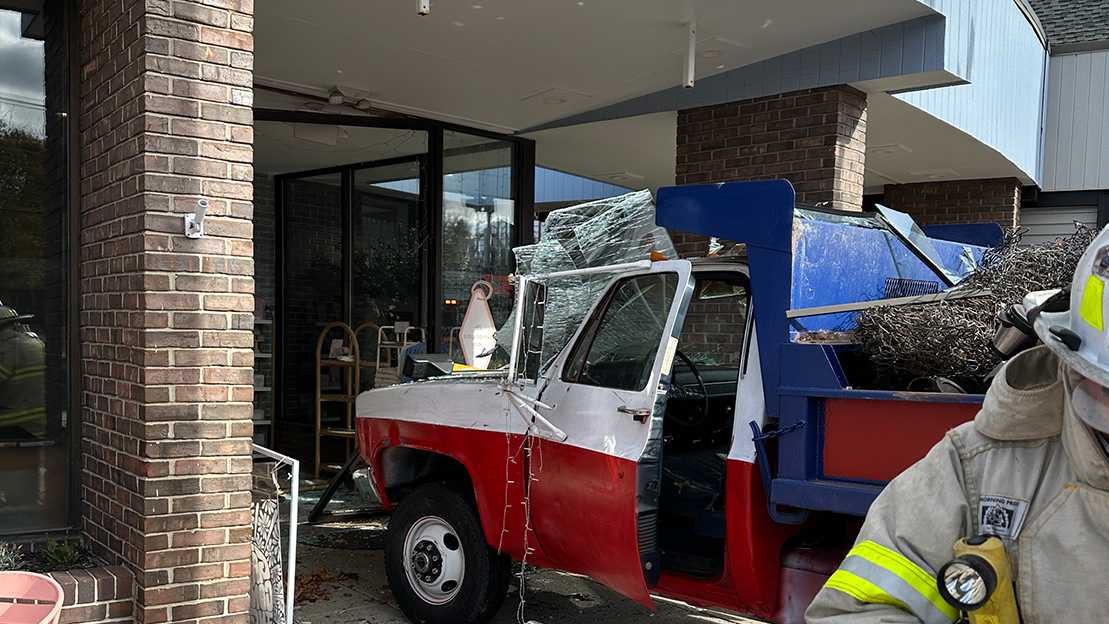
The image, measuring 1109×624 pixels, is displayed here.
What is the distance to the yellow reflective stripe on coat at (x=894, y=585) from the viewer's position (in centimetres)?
152

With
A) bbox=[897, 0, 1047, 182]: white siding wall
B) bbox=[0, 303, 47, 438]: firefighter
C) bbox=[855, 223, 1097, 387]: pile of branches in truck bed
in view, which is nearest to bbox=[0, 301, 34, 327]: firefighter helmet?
bbox=[0, 303, 47, 438]: firefighter

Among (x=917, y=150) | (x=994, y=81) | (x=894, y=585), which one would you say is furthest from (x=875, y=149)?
(x=894, y=585)

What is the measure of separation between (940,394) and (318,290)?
8.53 m

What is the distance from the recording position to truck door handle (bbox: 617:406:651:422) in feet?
12.6

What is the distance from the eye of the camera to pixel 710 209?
149 inches

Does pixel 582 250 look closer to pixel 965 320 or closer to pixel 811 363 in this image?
pixel 811 363

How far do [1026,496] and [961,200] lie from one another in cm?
1174

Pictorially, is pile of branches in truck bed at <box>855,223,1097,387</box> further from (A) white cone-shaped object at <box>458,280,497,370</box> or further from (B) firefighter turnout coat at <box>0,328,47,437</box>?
(B) firefighter turnout coat at <box>0,328,47,437</box>

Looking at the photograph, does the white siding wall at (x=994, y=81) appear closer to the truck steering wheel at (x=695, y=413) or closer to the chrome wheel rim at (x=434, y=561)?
the truck steering wheel at (x=695, y=413)

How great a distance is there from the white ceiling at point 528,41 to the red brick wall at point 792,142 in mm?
464

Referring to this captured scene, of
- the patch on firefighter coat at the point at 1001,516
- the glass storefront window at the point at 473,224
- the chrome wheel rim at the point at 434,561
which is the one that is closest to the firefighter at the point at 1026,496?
the patch on firefighter coat at the point at 1001,516

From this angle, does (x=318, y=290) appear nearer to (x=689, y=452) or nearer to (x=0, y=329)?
(x=0, y=329)

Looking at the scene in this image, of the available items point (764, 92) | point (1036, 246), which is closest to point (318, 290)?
point (764, 92)

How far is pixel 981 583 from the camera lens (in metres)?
1.44
